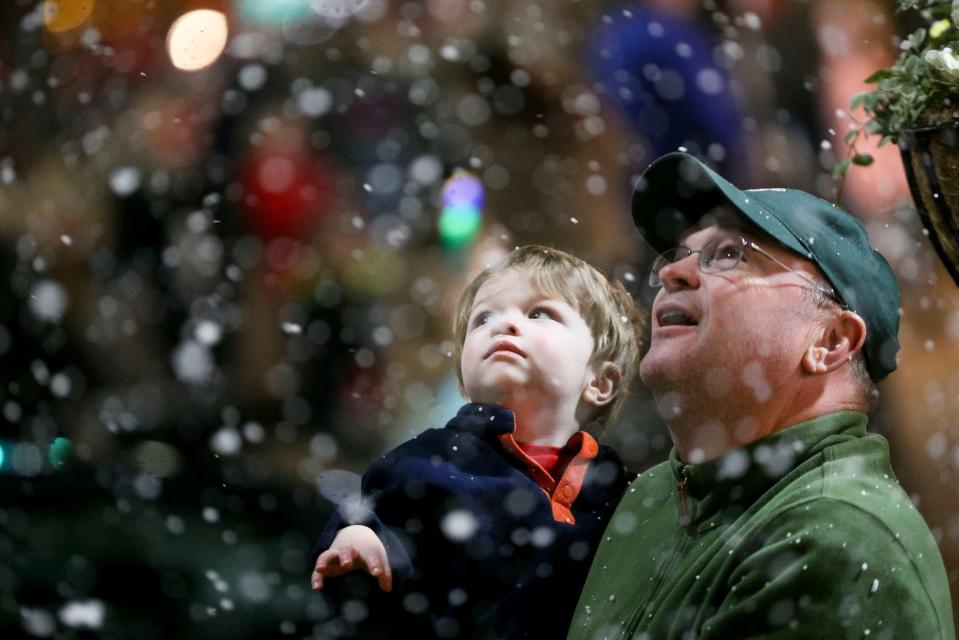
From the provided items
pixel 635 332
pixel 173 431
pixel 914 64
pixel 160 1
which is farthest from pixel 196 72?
pixel 914 64

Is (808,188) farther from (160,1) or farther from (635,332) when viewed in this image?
(160,1)

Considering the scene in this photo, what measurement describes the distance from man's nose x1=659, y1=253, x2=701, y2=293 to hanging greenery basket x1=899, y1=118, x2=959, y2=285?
0.57 ft

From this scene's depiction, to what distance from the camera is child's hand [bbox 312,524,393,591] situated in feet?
1.69

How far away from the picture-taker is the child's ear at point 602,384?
1.91ft

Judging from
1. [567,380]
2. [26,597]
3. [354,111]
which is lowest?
[26,597]

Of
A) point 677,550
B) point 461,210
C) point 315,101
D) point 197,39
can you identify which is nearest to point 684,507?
point 677,550

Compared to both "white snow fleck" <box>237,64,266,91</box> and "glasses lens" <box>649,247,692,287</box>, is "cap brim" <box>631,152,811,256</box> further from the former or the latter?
"white snow fleck" <box>237,64,266,91</box>

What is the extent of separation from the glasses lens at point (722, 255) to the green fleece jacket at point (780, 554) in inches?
3.2

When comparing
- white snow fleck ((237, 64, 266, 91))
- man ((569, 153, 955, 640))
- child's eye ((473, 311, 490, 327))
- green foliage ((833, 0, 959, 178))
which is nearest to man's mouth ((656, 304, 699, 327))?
man ((569, 153, 955, 640))

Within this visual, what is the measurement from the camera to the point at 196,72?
0.70m

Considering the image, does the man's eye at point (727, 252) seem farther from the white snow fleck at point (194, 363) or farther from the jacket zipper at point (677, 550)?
the white snow fleck at point (194, 363)

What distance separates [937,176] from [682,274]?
19 centimetres

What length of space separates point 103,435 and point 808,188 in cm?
47

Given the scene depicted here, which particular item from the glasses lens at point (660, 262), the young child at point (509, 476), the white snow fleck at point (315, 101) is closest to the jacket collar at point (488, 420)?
the young child at point (509, 476)
